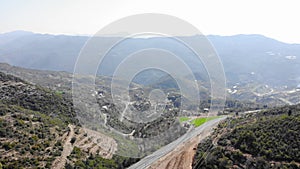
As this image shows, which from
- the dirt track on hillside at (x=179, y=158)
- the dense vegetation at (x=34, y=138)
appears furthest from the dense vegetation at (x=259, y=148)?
the dense vegetation at (x=34, y=138)

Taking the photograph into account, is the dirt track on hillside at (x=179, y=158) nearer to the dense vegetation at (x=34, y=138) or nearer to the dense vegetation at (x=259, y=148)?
the dense vegetation at (x=259, y=148)

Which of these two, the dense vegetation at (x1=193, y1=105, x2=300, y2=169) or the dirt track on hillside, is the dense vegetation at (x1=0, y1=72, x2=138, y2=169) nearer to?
the dirt track on hillside

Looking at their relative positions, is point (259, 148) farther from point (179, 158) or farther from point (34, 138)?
point (34, 138)

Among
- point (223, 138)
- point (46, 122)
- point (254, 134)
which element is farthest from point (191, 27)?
point (46, 122)

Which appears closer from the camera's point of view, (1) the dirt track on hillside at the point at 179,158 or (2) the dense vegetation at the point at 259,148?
(2) the dense vegetation at the point at 259,148

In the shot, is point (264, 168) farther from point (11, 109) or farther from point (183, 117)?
point (11, 109)

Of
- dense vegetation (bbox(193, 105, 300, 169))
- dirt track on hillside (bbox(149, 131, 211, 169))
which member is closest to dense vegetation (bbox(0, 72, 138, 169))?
dirt track on hillside (bbox(149, 131, 211, 169))

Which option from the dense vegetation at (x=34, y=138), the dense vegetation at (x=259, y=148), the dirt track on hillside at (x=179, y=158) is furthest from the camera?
the dirt track on hillside at (x=179, y=158)

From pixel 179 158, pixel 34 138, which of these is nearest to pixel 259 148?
pixel 179 158
